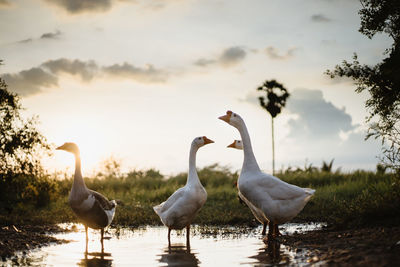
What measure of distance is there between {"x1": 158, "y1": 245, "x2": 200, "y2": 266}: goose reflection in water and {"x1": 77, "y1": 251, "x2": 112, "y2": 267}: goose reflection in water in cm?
95

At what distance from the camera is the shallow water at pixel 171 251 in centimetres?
759

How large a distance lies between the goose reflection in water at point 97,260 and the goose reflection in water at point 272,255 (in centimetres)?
254

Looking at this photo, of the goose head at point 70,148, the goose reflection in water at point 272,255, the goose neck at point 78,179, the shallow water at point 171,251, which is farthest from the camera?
the goose head at point 70,148

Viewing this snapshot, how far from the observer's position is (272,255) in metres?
7.72

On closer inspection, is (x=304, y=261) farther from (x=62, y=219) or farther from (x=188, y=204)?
(x=62, y=219)

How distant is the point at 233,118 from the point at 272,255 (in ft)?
12.2

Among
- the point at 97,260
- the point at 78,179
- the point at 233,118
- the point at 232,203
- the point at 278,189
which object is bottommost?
the point at 97,260

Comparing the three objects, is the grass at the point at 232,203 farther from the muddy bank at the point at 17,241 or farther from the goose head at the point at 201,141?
the muddy bank at the point at 17,241

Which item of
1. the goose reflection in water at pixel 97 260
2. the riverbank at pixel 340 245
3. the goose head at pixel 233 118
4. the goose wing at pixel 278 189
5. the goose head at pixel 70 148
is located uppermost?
the goose head at pixel 233 118

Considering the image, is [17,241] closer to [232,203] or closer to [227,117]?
[227,117]

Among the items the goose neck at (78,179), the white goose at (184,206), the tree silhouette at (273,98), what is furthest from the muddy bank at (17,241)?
the tree silhouette at (273,98)

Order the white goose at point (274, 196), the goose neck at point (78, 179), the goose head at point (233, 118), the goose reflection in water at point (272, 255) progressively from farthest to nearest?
the goose neck at point (78, 179) → the goose head at point (233, 118) → the white goose at point (274, 196) → the goose reflection in water at point (272, 255)

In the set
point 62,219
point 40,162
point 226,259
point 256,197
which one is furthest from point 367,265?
point 40,162

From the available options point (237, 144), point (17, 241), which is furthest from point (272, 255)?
point (237, 144)
